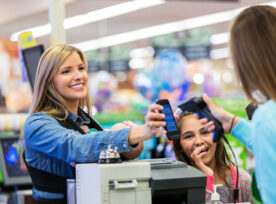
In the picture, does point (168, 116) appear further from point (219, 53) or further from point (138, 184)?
point (219, 53)

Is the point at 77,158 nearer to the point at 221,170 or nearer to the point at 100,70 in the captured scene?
the point at 221,170

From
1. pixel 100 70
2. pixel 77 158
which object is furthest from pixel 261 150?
pixel 100 70

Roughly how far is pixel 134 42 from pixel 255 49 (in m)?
12.4

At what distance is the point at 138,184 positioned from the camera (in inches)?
72.9

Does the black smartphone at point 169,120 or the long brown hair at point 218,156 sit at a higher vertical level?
the black smartphone at point 169,120

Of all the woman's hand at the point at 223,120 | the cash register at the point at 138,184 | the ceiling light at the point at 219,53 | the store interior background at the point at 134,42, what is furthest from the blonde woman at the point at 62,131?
the ceiling light at the point at 219,53

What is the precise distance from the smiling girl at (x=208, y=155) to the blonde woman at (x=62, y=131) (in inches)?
19.4

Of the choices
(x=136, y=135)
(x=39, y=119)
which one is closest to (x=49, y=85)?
(x=39, y=119)

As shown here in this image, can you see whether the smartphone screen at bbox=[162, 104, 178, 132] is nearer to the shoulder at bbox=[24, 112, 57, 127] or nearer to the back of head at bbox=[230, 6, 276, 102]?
the back of head at bbox=[230, 6, 276, 102]

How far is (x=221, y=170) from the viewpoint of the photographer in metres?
2.67

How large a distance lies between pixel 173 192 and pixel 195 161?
0.66m

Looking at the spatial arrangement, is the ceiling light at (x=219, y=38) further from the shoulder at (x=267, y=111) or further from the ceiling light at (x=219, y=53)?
the shoulder at (x=267, y=111)

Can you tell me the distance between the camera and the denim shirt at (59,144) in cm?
201

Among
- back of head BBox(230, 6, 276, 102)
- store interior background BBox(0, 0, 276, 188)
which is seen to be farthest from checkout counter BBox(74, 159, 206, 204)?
store interior background BBox(0, 0, 276, 188)
